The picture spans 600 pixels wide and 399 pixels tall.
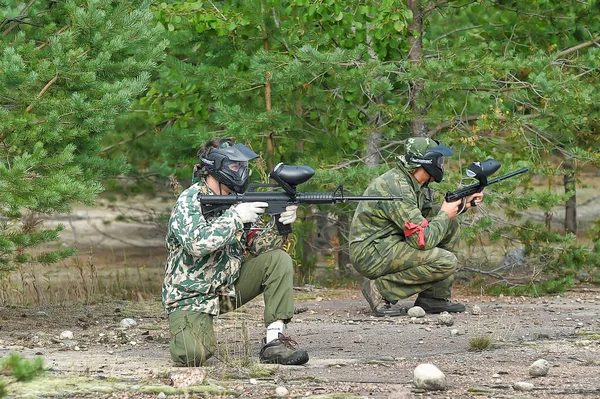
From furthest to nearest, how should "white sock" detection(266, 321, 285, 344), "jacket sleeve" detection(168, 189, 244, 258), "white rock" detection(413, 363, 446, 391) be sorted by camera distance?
"white sock" detection(266, 321, 285, 344), "jacket sleeve" detection(168, 189, 244, 258), "white rock" detection(413, 363, 446, 391)

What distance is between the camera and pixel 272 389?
6141mm

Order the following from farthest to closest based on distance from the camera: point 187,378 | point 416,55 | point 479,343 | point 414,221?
1. point 416,55
2. point 414,221
3. point 479,343
4. point 187,378

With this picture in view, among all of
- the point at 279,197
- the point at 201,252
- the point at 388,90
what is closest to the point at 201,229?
the point at 201,252

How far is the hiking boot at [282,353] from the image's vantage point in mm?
6934

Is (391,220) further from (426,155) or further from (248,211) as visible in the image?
(248,211)

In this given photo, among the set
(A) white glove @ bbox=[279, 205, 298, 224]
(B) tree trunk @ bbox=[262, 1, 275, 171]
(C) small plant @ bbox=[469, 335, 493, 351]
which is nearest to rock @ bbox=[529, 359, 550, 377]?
(C) small plant @ bbox=[469, 335, 493, 351]

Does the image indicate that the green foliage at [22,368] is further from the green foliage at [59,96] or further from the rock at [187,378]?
the green foliage at [59,96]

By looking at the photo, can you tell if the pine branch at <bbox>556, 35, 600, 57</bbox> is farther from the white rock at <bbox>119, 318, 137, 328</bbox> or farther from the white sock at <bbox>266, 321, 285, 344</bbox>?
the white sock at <bbox>266, 321, 285, 344</bbox>

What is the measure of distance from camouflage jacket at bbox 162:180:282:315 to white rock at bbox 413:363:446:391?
5.21 feet

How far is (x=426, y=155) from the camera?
8.88m

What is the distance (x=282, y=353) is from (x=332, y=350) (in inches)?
33.0

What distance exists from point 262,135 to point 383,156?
1.46 m

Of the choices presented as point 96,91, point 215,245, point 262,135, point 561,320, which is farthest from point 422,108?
point 215,245

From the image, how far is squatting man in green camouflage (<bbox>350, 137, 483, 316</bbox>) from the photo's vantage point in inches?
351
